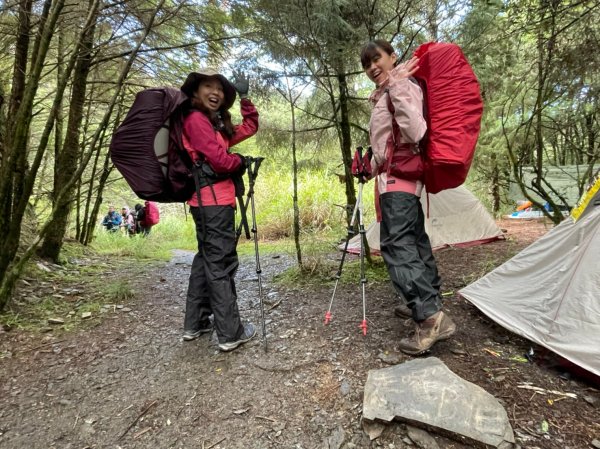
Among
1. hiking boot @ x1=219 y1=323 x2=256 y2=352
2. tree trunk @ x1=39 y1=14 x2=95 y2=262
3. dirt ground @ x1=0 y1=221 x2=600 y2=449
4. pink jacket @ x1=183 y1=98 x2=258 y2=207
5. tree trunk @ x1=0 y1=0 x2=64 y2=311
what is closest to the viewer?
dirt ground @ x1=0 y1=221 x2=600 y2=449

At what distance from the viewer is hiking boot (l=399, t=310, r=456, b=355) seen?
2.62 m

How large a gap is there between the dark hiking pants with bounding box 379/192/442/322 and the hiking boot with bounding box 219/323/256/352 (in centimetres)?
135

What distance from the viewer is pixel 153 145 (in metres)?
2.97

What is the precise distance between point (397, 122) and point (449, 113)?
1.38 feet

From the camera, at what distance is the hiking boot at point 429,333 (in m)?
2.62

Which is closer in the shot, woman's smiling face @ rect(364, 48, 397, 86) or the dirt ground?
the dirt ground

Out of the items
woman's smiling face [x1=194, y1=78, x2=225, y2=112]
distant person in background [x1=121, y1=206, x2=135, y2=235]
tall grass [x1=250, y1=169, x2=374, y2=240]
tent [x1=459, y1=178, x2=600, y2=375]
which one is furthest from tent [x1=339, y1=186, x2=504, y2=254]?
distant person in background [x1=121, y1=206, x2=135, y2=235]

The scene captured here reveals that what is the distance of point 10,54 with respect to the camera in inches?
189

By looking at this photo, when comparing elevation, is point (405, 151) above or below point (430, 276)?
above

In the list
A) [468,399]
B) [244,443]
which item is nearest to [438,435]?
[468,399]

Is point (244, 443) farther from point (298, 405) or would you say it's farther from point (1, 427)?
point (1, 427)

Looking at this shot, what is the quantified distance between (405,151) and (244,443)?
2263 millimetres

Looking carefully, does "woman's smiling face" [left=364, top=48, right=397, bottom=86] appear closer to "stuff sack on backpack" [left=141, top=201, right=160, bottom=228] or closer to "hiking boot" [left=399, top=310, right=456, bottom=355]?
"hiking boot" [left=399, top=310, right=456, bottom=355]

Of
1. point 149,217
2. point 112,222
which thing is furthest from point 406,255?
point 112,222
